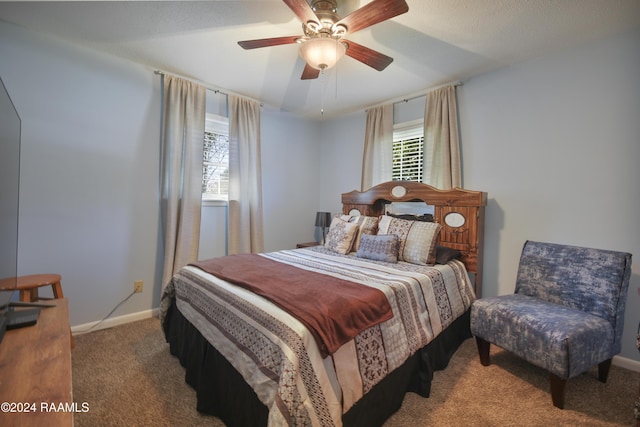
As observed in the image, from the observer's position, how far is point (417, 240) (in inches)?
94.6

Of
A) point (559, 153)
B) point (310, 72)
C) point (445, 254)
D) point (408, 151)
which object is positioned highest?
point (310, 72)

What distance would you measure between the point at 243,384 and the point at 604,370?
2.38 meters

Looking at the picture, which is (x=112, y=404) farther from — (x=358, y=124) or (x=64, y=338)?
(x=358, y=124)

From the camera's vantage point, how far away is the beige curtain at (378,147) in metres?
3.43

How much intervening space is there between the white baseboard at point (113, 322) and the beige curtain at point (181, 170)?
37cm

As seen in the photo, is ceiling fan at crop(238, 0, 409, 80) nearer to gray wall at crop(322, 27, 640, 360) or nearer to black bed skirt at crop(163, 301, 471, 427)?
gray wall at crop(322, 27, 640, 360)

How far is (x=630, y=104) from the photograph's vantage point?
2010 millimetres

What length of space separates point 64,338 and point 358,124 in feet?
12.1

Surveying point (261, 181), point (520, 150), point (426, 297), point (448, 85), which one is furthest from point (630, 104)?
point (261, 181)

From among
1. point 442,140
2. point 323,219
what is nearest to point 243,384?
point 323,219

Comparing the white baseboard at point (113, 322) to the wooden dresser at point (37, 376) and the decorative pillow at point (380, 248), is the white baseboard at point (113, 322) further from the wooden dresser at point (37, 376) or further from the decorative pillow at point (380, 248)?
the decorative pillow at point (380, 248)

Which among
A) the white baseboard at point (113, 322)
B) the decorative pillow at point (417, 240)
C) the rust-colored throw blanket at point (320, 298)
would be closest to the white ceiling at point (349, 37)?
the decorative pillow at point (417, 240)

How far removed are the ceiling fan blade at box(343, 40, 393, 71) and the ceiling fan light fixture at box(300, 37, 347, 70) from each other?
0.41ft

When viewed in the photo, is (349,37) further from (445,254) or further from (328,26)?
(445,254)
